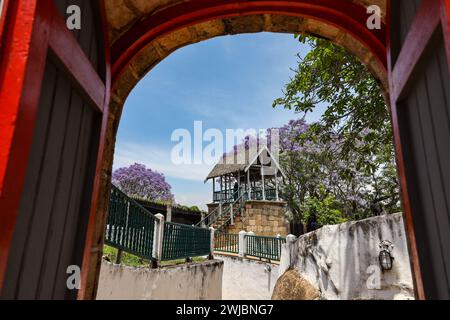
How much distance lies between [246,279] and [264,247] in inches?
58.6

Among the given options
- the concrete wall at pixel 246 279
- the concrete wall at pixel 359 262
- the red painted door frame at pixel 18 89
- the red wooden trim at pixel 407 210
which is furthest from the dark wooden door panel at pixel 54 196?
the concrete wall at pixel 246 279

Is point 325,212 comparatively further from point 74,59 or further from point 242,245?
point 74,59

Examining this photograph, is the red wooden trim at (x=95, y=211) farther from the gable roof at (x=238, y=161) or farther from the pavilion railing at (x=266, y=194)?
the gable roof at (x=238, y=161)

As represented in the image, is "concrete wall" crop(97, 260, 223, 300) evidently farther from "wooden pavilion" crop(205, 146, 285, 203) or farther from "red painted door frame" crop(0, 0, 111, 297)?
"wooden pavilion" crop(205, 146, 285, 203)

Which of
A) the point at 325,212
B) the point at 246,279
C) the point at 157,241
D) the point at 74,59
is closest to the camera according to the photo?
the point at 74,59

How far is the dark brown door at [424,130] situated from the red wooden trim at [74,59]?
4.86ft

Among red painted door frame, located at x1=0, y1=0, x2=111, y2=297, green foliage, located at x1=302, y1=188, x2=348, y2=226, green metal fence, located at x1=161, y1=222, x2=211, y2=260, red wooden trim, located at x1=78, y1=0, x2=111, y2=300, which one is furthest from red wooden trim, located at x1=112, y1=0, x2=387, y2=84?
green foliage, located at x1=302, y1=188, x2=348, y2=226

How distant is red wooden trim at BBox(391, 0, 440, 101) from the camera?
109cm

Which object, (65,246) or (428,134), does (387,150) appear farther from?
(65,246)

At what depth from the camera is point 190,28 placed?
7.51ft

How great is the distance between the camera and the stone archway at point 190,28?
1979 mm

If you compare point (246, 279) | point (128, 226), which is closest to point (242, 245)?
point (246, 279)

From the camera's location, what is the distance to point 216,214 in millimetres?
19016

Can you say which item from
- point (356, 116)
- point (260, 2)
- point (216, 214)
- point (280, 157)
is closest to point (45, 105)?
point (260, 2)
